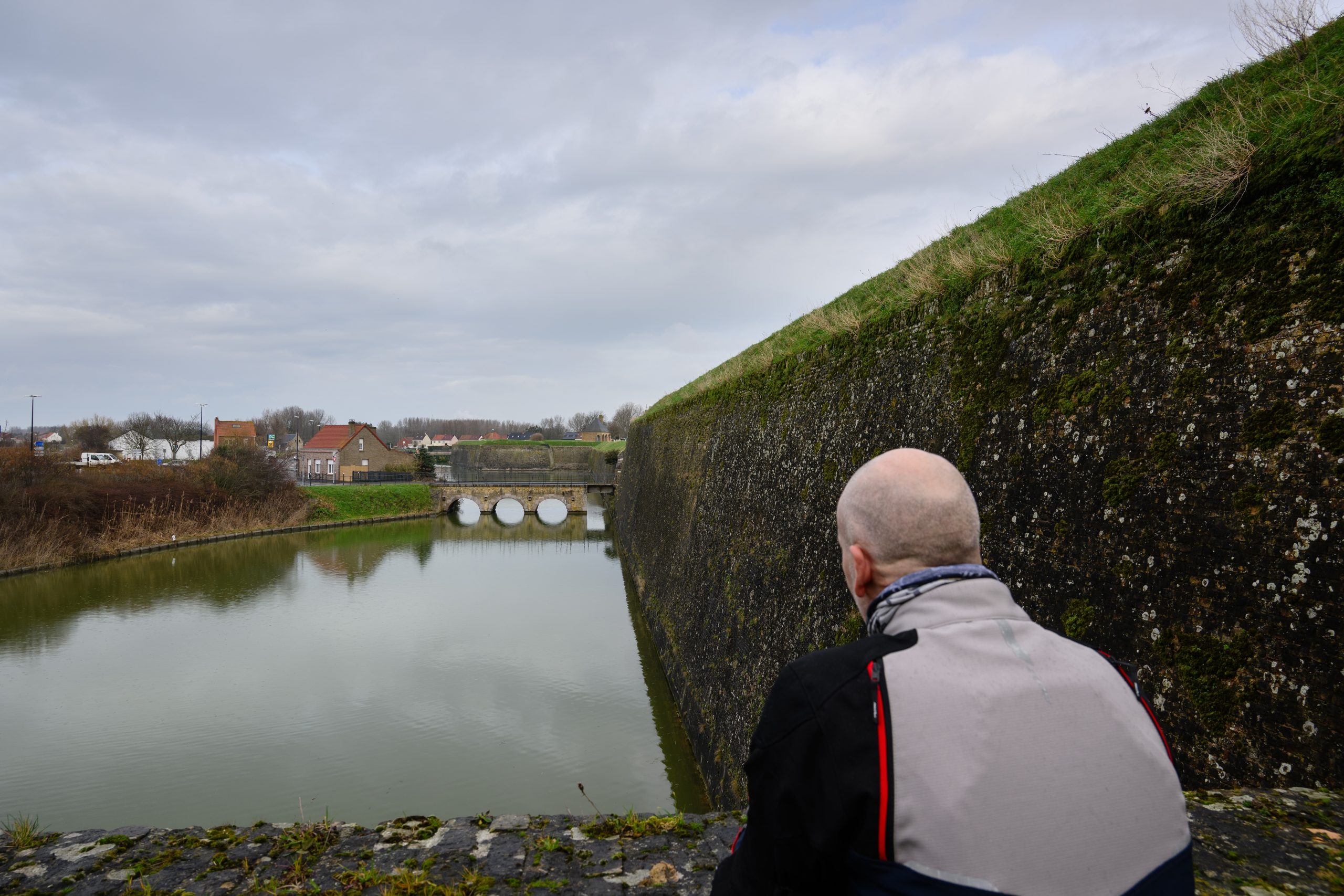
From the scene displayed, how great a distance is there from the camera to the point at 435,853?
286 cm

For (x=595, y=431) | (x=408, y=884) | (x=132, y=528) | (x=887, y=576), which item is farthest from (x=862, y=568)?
(x=595, y=431)

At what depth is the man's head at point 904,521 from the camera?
1338 millimetres

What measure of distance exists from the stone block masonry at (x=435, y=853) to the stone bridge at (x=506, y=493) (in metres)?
42.4

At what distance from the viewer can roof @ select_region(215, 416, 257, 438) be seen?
68438 millimetres

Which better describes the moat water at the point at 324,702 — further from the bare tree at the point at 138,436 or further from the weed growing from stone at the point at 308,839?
the bare tree at the point at 138,436

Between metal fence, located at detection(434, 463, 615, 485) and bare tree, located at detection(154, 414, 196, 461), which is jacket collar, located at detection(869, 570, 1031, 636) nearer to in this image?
metal fence, located at detection(434, 463, 615, 485)

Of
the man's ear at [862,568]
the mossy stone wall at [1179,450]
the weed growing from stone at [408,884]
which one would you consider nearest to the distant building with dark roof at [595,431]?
the mossy stone wall at [1179,450]

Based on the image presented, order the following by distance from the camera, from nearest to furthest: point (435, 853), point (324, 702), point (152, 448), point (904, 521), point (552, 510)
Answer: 1. point (904, 521)
2. point (435, 853)
3. point (324, 702)
4. point (552, 510)
5. point (152, 448)

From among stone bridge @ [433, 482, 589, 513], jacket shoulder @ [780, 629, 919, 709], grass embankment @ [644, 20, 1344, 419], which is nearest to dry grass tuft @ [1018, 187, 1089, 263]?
grass embankment @ [644, 20, 1344, 419]

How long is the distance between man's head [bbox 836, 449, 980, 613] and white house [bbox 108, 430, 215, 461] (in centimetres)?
7071

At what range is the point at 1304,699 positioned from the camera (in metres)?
2.35

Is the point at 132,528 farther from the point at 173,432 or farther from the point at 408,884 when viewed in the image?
the point at 173,432

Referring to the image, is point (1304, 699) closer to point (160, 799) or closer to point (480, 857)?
point (480, 857)

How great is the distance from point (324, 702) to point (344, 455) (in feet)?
168
